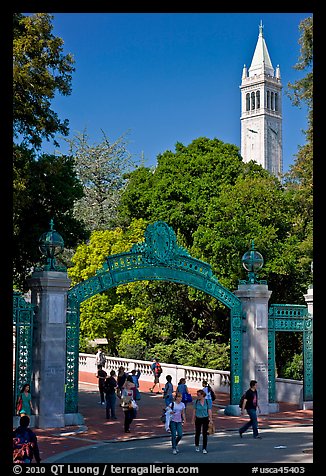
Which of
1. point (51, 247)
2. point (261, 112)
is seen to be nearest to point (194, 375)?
point (51, 247)

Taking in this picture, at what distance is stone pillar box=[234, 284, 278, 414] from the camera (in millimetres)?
21078

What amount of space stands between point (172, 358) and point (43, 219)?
11.6m

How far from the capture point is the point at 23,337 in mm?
18000

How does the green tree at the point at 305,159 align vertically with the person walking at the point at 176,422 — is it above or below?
above

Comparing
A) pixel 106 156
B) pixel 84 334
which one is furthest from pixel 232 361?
pixel 106 156

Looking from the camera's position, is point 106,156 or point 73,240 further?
point 106,156

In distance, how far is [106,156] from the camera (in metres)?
50.3

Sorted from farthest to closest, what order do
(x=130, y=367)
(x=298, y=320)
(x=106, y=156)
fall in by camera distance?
(x=106, y=156) → (x=130, y=367) → (x=298, y=320)

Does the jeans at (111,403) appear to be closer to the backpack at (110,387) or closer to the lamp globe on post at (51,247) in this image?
the backpack at (110,387)

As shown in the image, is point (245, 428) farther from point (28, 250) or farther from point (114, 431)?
point (28, 250)

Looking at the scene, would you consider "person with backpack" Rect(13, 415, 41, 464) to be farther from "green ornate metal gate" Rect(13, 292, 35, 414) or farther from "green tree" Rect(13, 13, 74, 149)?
"green tree" Rect(13, 13, 74, 149)

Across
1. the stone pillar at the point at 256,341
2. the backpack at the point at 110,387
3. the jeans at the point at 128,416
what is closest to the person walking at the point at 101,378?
the backpack at the point at 110,387

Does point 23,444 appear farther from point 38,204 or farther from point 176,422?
point 38,204

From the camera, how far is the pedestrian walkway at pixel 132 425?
16.3 metres
